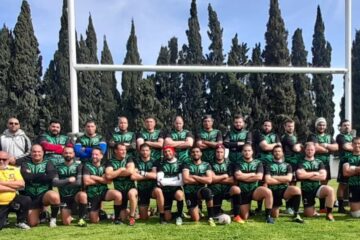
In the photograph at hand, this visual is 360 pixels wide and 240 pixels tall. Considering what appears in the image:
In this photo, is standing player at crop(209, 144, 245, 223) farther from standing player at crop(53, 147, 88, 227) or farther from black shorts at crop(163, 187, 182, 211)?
standing player at crop(53, 147, 88, 227)

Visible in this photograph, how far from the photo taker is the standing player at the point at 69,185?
21.7 feet

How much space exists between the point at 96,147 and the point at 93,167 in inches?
13.0

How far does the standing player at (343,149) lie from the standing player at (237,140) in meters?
1.55

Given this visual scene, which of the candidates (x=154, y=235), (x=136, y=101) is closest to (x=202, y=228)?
(x=154, y=235)

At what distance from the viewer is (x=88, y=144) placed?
7.13 metres

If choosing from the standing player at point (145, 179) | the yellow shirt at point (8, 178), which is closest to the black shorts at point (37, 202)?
the yellow shirt at point (8, 178)

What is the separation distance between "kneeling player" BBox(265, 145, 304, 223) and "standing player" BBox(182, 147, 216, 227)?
91 centimetres

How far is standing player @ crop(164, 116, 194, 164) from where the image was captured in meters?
7.21

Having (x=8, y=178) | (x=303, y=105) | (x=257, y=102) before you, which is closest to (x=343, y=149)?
(x=8, y=178)

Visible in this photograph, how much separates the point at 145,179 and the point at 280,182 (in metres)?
2.02

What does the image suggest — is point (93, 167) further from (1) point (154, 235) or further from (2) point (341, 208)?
(2) point (341, 208)

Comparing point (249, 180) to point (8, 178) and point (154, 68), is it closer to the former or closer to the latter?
point (154, 68)

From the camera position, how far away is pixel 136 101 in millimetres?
26359

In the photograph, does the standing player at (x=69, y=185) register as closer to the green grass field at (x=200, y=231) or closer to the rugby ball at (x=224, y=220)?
the green grass field at (x=200, y=231)
